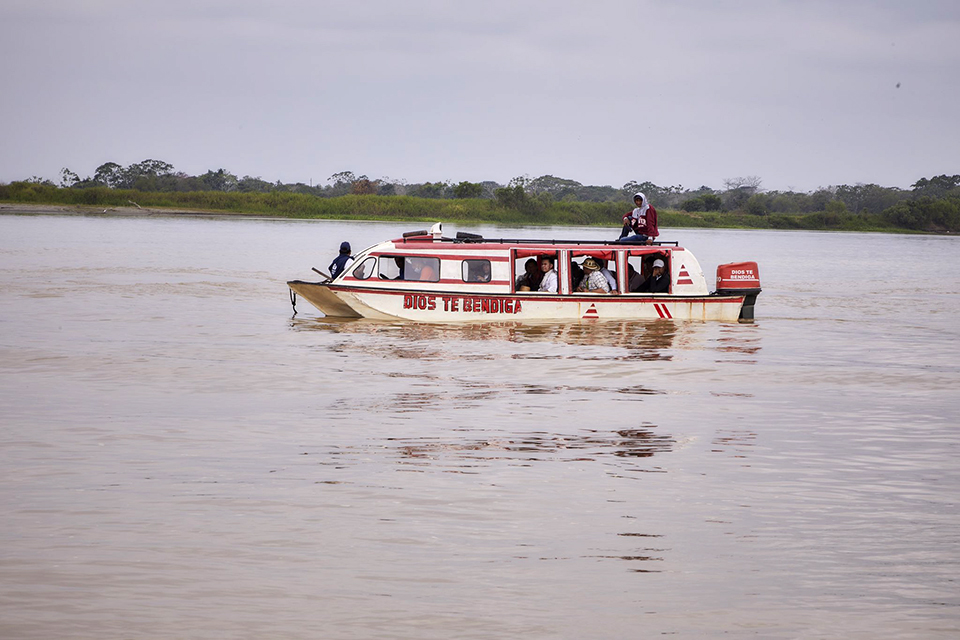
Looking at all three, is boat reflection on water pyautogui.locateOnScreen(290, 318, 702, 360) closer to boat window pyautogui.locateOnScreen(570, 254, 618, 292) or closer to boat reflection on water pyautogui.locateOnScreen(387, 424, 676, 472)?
boat window pyautogui.locateOnScreen(570, 254, 618, 292)

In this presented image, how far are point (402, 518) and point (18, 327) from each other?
14.0 m

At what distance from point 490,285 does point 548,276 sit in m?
1.20

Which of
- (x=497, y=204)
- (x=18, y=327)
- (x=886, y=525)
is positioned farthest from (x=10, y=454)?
(x=497, y=204)

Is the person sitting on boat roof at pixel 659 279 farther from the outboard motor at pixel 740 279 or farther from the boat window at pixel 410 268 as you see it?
the boat window at pixel 410 268

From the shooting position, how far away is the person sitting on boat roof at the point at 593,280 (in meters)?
20.4

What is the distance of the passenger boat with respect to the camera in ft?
66.2

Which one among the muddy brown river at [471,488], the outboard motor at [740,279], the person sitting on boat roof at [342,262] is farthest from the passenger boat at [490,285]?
the muddy brown river at [471,488]

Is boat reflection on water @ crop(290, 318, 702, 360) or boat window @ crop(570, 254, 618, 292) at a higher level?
boat window @ crop(570, 254, 618, 292)

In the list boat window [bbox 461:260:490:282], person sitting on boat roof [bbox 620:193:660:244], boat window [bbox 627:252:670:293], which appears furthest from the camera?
person sitting on boat roof [bbox 620:193:660:244]

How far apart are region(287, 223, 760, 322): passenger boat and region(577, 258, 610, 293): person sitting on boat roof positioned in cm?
15

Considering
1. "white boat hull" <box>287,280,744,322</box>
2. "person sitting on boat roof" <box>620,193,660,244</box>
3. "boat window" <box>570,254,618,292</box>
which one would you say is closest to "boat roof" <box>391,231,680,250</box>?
"person sitting on boat roof" <box>620,193,660,244</box>

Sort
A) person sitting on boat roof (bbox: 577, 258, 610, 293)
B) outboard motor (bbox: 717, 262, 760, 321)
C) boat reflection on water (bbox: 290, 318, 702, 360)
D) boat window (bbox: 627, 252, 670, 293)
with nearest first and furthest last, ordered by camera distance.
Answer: boat reflection on water (bbox: 290, 318, 702, 360) → person sitting on boat roof (bbox: 577, 258, 610, 293) → boat window (bbox: 627, 252, 670, 293) → outboard motor (bbox: 717, 262, 760, 321)

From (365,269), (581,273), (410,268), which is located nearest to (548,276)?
(581,273)

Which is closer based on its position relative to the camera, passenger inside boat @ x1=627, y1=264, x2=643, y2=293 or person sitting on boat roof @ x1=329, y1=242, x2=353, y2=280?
passenger inside boat @ x1=627, y1=264, x2=643, y2=293
